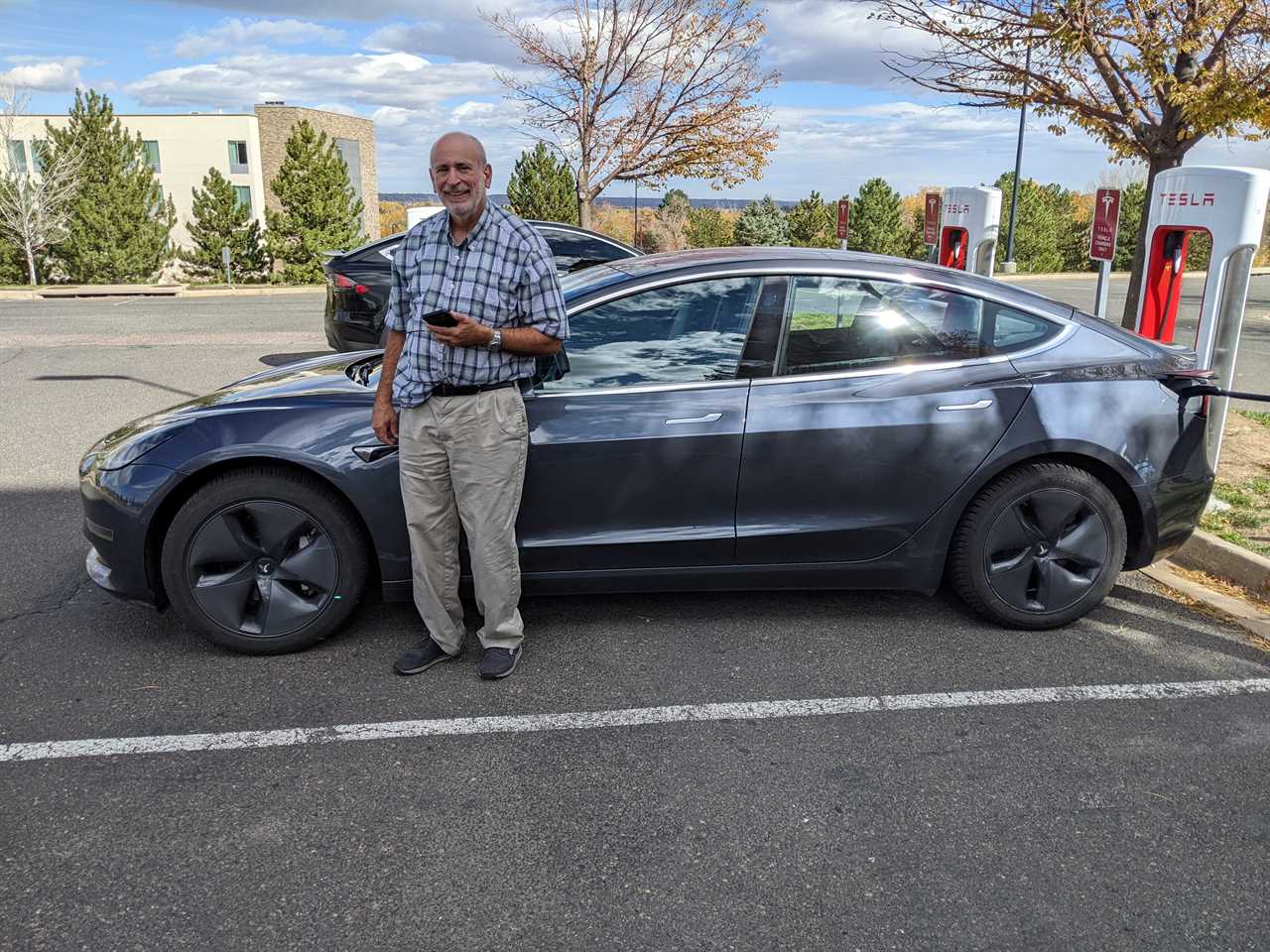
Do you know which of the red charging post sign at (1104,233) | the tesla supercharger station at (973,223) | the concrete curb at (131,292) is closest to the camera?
the red charging post sign at (1104,233)

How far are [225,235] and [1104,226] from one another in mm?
27209

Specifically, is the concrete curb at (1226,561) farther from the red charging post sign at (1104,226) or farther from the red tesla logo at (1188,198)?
the red charging post sign at (1104,226)

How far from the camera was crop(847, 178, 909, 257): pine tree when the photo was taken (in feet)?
101

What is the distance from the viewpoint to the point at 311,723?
3.49m

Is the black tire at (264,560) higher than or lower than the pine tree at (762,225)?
lower

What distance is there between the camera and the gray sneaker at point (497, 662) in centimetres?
380

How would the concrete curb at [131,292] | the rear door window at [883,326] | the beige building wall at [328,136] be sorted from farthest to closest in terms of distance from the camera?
the beige building wall at [328,136] < the concrete curb at [131,292] < the rear door window at [883,326]

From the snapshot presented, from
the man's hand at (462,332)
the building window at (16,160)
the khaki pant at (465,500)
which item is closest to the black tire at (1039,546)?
the khaki pant at (465,500)

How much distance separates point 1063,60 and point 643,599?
552 centimetres

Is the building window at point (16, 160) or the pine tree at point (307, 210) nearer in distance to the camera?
the pine tree at point (307, 210)

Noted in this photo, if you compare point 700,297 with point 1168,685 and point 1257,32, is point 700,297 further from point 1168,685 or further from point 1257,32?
point 1257,32

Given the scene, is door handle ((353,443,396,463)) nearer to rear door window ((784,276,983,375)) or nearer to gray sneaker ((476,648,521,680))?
gray sneaker ((476,648,521,680))

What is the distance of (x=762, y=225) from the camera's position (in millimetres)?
32938

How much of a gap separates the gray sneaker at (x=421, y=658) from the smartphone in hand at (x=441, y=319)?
125cm
